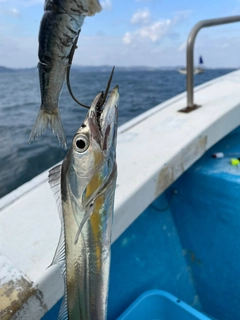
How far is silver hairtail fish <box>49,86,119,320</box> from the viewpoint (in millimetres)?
645

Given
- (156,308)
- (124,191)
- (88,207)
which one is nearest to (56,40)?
(88,207)

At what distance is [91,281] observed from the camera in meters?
0.80

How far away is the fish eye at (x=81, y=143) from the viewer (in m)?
0.64

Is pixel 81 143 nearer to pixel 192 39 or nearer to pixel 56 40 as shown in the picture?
pixel 56 40

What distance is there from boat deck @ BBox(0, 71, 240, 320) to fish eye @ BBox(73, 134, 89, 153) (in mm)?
580

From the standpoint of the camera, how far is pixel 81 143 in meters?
0.65

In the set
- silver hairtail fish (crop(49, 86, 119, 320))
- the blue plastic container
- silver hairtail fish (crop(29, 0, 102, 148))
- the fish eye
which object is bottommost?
the blue plastic container

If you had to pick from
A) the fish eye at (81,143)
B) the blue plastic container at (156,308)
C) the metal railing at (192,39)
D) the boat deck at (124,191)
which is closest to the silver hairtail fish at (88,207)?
the fish eye at (81,143)

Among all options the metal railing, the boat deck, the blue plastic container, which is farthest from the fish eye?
the metal railing

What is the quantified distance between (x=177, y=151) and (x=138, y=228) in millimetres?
530

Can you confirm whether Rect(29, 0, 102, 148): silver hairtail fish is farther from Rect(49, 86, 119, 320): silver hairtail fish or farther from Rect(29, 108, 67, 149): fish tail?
Rect(49, 86, 119, 320): silver hairtail fish

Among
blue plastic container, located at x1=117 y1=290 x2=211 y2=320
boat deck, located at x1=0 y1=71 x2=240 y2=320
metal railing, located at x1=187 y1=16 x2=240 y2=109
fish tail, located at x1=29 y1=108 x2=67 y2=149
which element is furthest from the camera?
metal railing, located at x1=187 y1=16 x2=240 y2=109

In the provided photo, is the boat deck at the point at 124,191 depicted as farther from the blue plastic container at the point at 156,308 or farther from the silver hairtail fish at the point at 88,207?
the blue plastic container at the point at 156,308

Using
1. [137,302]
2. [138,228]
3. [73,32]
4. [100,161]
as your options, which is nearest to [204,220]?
[138,228]
